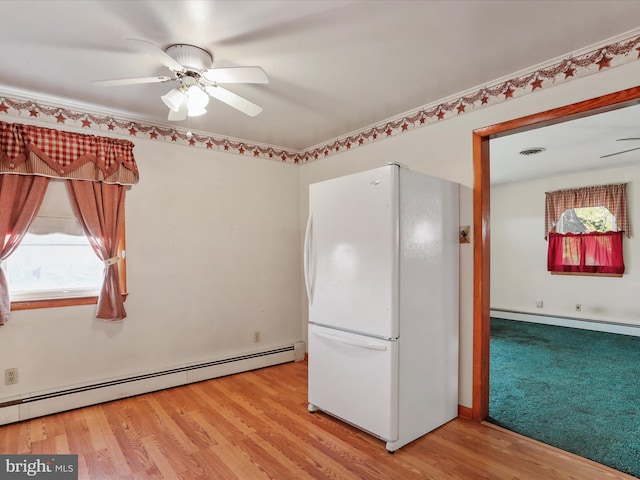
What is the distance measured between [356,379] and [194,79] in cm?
211

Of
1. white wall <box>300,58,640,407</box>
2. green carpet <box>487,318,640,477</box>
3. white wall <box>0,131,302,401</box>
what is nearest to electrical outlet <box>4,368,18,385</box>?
white wall <box>0,131,302,401</box>

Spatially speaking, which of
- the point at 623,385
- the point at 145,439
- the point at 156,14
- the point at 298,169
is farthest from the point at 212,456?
the point at 623,385

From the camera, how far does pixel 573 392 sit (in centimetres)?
307

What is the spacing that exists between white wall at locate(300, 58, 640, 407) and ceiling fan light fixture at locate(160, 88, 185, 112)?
5.91ft

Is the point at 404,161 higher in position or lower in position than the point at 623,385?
higher

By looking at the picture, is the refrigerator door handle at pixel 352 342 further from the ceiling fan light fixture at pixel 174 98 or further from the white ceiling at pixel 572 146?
the white ceiling at pixel 572 146

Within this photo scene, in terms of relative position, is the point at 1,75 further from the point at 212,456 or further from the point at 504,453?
the point at 504,453

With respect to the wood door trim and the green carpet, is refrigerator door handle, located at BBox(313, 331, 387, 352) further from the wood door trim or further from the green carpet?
the green carpet

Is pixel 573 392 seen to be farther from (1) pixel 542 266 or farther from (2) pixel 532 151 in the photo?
(1) pixel 542 266

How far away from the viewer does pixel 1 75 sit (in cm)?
232

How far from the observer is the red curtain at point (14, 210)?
2492 millimetres

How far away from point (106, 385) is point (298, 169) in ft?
9.20

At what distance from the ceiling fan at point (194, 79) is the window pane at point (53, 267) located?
1413mm

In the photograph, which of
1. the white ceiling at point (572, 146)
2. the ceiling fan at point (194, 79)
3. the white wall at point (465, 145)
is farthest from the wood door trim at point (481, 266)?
the ceiling fan at point (194, 79)
